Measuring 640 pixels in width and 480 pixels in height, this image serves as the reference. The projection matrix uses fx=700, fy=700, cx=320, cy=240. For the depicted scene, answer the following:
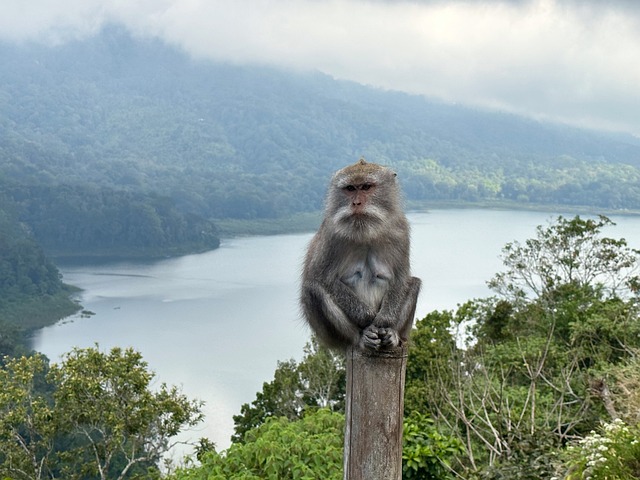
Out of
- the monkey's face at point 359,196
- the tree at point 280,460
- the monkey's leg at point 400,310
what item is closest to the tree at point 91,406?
the tree at point 280,460

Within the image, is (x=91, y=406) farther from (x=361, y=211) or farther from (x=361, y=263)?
(x=361, y=211)

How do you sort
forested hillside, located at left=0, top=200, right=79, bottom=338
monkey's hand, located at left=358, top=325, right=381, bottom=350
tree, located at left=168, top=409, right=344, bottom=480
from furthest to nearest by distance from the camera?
forested hillside, located at left=0, top=200, right=79, bottom=338 → tree, located at left=168, top=409, right=344, bottom=480 → monkey's hand, located at left=358, top=325, right=381, bottom=350

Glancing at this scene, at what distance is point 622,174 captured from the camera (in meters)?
152

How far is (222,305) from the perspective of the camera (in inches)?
2975

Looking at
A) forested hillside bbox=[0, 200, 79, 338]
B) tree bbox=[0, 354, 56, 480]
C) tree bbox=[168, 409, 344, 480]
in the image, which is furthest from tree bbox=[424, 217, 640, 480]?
forested hillside bbox=[0, 200, 79, 338]

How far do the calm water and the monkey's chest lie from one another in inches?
1337

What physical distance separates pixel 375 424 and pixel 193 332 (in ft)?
212

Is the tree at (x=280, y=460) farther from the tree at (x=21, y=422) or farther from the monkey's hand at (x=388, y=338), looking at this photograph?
the tree at (x=21, y=422)

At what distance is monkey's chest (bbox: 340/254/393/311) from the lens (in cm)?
418

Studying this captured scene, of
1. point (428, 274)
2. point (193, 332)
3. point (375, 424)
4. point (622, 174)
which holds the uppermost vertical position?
point (622, 174)

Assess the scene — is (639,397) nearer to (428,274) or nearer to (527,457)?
(527,457)

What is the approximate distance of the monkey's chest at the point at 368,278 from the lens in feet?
13.7

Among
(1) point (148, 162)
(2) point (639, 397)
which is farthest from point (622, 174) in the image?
(2) point (639, 397)

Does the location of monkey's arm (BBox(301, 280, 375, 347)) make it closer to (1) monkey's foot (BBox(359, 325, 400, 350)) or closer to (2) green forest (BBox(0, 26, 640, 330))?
(1) monkey's foot (BBox(359, 325, 400, 350))
